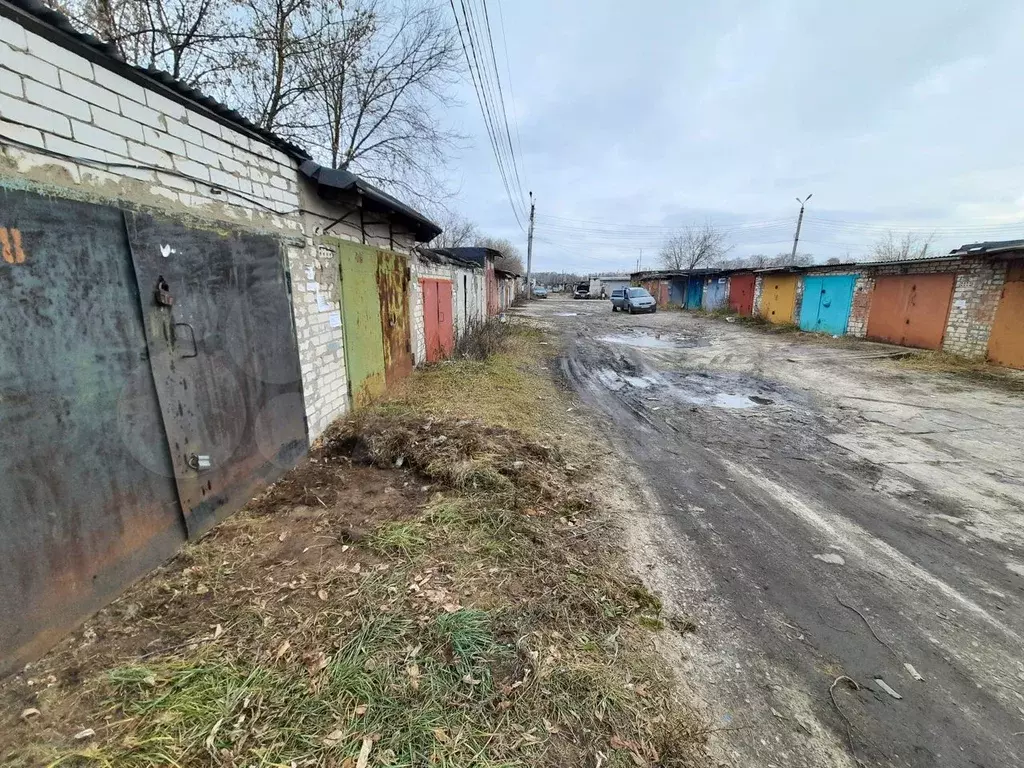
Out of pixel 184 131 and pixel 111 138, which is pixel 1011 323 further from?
pixel 111 138

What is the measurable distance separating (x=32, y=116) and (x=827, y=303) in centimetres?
2167

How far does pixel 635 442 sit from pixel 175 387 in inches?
199

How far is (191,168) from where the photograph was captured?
3.23 m

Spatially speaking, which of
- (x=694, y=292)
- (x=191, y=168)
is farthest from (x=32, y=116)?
(x=694, y=292)

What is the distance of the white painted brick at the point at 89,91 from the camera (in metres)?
2.35

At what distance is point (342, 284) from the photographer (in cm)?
560

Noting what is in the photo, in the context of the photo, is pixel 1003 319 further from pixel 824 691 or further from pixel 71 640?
pixel 71 640

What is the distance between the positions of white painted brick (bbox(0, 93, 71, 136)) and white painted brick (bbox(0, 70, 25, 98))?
0.09 ft

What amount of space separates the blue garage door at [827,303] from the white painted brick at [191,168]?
19.8 m

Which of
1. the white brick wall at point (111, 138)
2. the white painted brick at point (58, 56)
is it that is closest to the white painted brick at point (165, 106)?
the white brick wall at point (111, 138)

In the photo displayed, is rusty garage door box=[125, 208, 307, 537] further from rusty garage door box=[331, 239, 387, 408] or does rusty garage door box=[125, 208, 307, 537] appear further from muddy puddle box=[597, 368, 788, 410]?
muddy puddle box=[597, 368, 788, 410]

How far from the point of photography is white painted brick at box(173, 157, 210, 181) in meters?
3.12

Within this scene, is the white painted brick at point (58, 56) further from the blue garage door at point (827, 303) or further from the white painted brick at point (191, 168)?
the blue garage door at point (827, 303)

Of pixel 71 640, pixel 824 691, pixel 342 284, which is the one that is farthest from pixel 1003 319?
pixel 71 640
